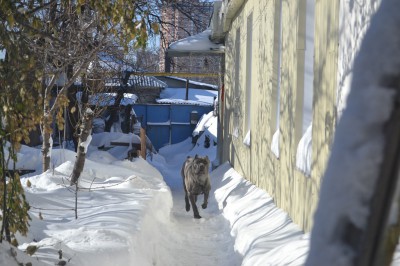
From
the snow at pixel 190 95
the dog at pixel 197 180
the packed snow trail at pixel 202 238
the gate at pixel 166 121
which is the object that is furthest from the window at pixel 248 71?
the snow at pixel 190 95

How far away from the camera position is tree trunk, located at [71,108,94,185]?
1085cm

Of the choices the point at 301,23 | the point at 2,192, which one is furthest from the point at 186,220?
the point at 2,192

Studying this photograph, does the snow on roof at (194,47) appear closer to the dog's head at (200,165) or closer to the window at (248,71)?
the window at (248,71)

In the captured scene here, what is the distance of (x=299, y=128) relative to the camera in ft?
23.6

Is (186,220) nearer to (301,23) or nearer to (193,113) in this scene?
(301,23)

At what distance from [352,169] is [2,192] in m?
4.13

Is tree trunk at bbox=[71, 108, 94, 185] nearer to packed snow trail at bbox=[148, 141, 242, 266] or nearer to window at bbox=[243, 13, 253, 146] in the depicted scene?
packed snow trail at bbox=[148, 141, 242, 266]

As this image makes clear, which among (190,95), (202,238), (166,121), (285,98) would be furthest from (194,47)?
(190,95)

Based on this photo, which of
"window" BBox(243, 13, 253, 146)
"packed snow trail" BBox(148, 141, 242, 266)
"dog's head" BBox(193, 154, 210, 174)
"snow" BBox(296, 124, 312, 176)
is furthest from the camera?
"window" BBox(243, 13, 253, 146)

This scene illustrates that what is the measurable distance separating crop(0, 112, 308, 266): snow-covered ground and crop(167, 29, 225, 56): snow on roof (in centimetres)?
544

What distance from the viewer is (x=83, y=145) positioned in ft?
36.2

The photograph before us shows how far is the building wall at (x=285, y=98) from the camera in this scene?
5770 mm

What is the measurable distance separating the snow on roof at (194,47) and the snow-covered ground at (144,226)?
5.44 meters

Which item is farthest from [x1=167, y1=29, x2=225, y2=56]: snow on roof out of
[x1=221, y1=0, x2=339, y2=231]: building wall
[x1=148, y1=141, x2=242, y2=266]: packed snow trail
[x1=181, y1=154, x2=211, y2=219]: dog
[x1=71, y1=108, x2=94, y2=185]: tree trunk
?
[x1=71, y1=108, x2=94, y2=185]: tree trunk
